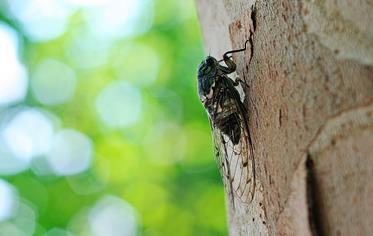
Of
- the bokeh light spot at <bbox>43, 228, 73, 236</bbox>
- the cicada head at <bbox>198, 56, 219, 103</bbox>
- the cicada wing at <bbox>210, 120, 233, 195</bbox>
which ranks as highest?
the cicada head at <bbox>198, 56, 219, 103</bbox>

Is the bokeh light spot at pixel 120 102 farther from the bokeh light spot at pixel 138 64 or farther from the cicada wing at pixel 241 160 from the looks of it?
the cicada wing at pixel 241 160

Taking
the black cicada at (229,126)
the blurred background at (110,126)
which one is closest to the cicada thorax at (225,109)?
the black cicada at (229,126)

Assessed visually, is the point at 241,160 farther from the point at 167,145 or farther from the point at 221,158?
the point at 167,145

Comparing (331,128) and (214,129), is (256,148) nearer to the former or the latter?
(331,128)

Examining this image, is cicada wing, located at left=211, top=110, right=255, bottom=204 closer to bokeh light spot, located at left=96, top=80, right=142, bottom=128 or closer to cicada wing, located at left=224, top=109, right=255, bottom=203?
cicada wing, located at left=224, top=109, right=255, bottom=203

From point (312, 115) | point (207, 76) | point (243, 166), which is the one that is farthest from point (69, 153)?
point (312, 115)

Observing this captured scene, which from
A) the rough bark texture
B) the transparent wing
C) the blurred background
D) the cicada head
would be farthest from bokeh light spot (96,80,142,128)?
the rough bark texture

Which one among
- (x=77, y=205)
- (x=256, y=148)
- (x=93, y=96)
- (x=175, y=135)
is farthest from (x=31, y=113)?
(x=256, y=148)
